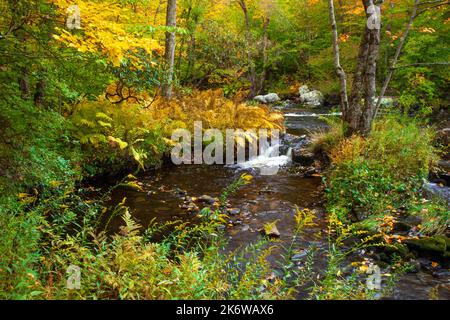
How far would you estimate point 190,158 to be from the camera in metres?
10.1

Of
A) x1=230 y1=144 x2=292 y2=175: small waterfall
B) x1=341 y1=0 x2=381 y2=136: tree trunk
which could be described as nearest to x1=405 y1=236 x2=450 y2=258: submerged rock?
x1=341 y1=0 x2=381 y2=136: tree trunk

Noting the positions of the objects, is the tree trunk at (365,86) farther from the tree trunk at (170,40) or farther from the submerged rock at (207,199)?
the tree trunk at (170,40)

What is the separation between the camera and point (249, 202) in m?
7.27

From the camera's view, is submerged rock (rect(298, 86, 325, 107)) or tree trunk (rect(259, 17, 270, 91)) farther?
tree trunk (rect(259, 17, 270, 91))

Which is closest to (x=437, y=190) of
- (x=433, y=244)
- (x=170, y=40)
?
(x=433, y=244)

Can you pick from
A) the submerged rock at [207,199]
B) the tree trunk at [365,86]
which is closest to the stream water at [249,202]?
the submerged rock at [207,199]

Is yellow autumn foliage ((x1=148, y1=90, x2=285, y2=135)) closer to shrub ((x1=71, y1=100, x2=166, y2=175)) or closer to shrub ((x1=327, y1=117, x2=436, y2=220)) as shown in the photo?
shrub ((x1=71, y1=100, x2=166, y2=175))

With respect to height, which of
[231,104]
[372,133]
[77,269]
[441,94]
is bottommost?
[77,269]

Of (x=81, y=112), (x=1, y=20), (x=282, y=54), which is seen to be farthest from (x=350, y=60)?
(x=1, y=20)

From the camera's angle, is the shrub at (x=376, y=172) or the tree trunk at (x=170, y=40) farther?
the tree trunk at (x=170, y=40)

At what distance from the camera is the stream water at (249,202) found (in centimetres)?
514

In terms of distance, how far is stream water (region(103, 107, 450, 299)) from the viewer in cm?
514

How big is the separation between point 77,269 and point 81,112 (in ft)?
19.6

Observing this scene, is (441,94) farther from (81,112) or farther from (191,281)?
(191,281)
